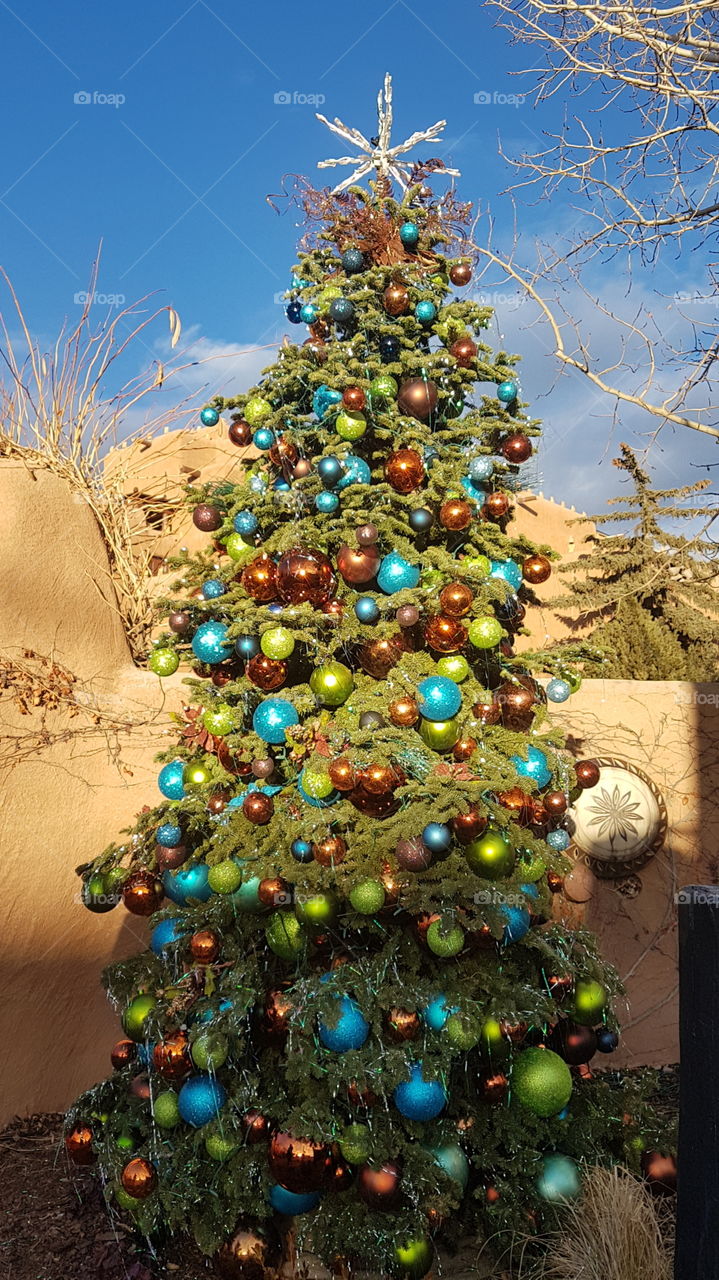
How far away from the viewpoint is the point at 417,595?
10.5 ft

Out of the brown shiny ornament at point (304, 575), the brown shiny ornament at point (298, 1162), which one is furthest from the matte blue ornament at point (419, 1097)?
the brown shiny ornament at point (304, 575)

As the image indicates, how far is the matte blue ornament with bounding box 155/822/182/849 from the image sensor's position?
332 cm

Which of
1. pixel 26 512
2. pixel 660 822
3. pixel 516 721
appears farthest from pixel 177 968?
pixel 660 822

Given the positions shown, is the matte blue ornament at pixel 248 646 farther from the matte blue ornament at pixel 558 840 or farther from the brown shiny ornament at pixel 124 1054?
the brown shiny ornament at pixel 124 1054

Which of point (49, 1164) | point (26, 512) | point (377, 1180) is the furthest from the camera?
point (26, 512)

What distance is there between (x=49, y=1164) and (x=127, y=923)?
117cm

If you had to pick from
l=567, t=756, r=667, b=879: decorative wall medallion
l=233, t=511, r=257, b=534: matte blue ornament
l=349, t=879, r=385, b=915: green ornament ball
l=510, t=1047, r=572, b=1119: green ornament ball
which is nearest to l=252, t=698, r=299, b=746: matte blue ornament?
l=349, t=879, r=385, b=915: green ornament ball

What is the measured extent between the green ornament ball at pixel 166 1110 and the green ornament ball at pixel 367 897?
103 centimetres

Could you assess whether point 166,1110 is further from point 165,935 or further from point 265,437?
point 265,437

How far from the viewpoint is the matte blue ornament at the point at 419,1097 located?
107 inches

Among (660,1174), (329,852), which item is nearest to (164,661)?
(329,852)

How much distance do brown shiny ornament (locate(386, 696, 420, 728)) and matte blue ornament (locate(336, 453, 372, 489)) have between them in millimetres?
912

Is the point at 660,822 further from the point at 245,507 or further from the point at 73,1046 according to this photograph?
the point at 73,1046

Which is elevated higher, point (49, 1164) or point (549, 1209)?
point (549, 1209)
